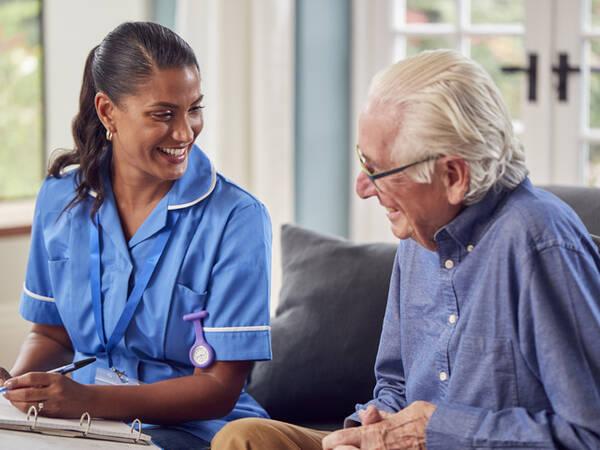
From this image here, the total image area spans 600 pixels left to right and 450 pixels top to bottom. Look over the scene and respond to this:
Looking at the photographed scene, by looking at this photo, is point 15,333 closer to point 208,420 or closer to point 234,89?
point 234,89

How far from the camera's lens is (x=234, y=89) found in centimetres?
375

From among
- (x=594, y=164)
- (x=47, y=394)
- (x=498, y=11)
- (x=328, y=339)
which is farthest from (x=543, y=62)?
(x=47, y=394)

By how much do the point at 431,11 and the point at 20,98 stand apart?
160 cm

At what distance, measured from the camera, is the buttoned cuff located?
63.1 inches

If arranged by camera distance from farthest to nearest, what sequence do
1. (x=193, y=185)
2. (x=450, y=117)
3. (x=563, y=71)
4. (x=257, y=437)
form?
(x=563, y=71), (x=193, y=185), (x=257, y=437), (x=450, y=117)

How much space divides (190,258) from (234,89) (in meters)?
1.72

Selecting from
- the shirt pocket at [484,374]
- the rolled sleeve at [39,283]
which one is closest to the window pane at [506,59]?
the rolled sleeve at [39,283]

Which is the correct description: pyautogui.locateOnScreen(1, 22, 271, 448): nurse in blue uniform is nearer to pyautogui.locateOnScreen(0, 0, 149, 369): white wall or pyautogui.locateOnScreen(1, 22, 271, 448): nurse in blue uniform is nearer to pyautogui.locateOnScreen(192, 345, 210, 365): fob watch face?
pyautogui.locateOnScreen(192, 345, 210, 365): fob watch face

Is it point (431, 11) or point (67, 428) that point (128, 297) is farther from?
point (431, 11)

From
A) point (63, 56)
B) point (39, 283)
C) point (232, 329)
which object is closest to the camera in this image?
point (232, 329)

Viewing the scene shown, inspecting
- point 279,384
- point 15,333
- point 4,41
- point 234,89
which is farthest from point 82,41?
point 279,384

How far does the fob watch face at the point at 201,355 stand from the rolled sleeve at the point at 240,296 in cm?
2

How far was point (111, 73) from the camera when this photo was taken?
2.12 metres

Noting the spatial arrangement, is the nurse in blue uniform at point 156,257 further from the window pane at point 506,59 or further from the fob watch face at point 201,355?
the window pane at point 506,59
